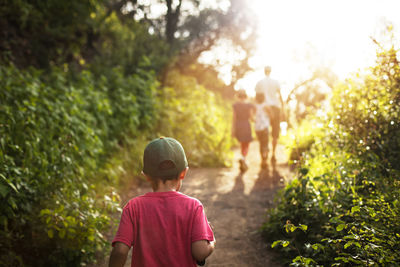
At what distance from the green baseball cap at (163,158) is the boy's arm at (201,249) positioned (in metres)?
0.40

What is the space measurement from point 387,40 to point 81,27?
9.12 m

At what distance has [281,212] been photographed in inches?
171

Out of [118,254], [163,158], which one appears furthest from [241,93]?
[118,254]

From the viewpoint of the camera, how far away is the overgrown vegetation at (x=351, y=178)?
3.34m

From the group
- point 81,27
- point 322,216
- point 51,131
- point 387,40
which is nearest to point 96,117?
point 51,131

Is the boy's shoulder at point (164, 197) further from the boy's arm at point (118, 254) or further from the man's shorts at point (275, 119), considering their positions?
the man's shorts at point (275, 119)

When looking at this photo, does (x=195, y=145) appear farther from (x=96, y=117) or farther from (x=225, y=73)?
(x=225, y=73)

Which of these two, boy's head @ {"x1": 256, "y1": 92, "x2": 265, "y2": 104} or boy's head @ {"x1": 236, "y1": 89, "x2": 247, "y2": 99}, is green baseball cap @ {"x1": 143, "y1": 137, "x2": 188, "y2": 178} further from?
boy's head @ {"x1": 256, "y1": 92, "x2": 265, "y2": 104}

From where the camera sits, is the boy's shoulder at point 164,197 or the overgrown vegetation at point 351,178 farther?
the overgrown vegetation at point 351,178

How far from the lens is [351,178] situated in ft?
13.7

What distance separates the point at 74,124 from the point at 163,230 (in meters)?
3.59

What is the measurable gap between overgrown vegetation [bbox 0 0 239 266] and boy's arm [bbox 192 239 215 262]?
179 cm

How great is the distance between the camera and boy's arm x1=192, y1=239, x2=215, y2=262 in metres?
1.96

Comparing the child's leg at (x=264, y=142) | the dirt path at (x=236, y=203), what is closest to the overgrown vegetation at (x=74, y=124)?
the dirt path at (x=236, y=203)
